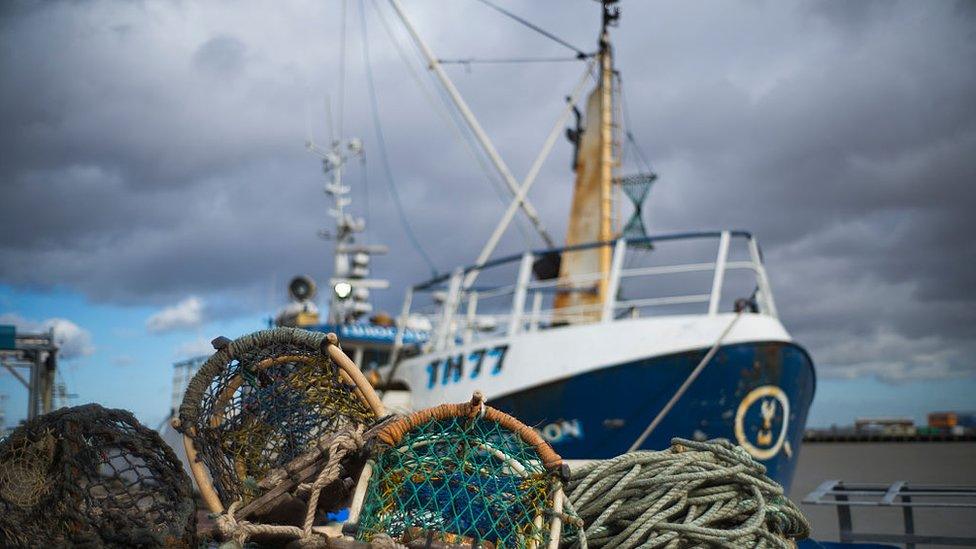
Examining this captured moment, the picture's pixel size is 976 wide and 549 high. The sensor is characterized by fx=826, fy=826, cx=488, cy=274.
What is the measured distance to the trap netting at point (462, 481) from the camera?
2730mm

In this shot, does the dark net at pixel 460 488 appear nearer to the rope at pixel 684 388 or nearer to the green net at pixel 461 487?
the green net at pixel 461 487

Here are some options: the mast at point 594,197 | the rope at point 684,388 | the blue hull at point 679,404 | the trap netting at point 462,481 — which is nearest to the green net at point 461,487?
the trap netting at point 462,481

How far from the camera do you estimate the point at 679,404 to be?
9375mm

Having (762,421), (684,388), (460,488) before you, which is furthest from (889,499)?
(762,421)

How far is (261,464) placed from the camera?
11.8ft

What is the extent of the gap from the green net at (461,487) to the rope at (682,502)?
0.21m

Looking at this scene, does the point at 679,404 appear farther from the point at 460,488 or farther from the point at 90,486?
the point at 90,486

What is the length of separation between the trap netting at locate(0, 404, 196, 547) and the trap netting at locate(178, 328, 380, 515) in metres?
0.37

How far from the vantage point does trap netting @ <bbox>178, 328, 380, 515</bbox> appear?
3.36 metres

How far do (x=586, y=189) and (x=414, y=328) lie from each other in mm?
4737

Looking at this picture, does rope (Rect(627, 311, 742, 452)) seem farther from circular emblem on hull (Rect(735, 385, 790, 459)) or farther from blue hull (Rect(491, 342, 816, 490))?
circular emblem on hull (Rect(735, 385, 790, 459))

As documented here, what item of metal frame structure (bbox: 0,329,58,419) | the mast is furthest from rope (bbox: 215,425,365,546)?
metal frame structure (bbox: 0,329,58,419)

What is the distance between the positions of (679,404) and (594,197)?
4.98 metres

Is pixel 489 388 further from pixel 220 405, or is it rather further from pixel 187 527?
pixel 187 527
